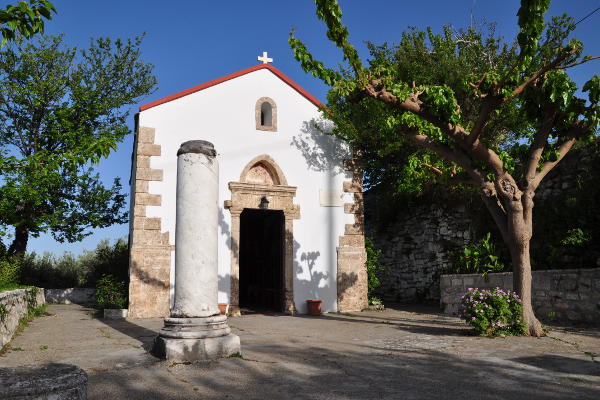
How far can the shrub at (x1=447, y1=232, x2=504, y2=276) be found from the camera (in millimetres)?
9555

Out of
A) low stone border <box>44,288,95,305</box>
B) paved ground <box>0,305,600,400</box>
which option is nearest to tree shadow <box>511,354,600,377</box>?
paved ground <box>0,305,600,400</box>

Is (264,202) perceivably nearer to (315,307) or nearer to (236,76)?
(315,307)

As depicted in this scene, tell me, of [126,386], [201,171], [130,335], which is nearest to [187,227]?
[201,171]

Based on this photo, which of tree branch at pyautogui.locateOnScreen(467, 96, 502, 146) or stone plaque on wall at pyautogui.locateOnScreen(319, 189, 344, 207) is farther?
stone plaque on wall at pyautogui.locateOnScreen(319, 189, 344, 207)

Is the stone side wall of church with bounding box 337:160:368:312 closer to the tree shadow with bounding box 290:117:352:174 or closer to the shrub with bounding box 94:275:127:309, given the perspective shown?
the tree shadow with bounding box 290:117:352:174

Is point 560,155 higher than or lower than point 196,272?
higher

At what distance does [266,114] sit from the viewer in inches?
456

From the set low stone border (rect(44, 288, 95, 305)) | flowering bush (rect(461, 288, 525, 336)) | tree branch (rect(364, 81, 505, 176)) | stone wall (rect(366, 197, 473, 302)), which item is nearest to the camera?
flowering bush (rect(461, 288, 525, 336))

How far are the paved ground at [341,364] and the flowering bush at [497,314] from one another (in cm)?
27

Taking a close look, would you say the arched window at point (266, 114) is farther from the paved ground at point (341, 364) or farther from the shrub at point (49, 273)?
the shrub at point (49, 273)

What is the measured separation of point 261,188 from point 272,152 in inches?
40.3

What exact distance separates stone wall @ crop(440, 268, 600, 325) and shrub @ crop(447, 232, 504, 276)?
1.65 feet

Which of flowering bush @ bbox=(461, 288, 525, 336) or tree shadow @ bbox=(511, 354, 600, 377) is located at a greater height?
flowering bush @ bbox=(461, 288, 525, 336)

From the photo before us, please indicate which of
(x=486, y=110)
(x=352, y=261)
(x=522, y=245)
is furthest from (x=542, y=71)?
(x=352, y=261)
